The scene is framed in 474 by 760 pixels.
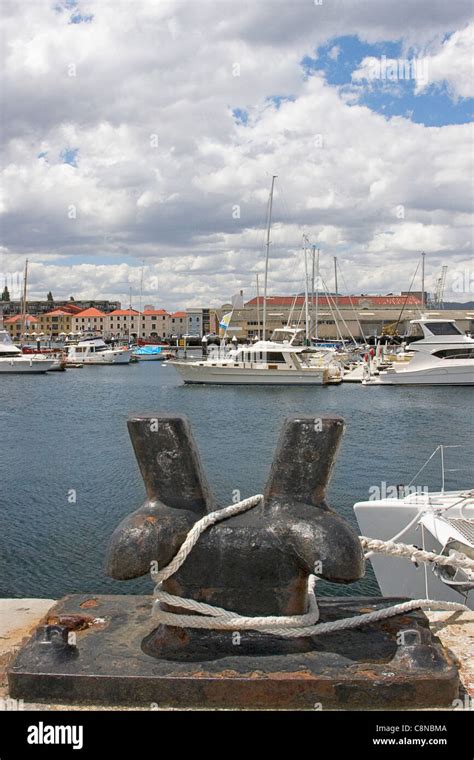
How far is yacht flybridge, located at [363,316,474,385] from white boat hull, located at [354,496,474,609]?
42.9m

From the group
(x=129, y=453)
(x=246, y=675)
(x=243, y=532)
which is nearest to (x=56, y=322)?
(x=129, y=453)

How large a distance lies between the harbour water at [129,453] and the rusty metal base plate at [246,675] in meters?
1.31

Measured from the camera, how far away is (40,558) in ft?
43.2

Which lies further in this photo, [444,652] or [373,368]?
[373,368]

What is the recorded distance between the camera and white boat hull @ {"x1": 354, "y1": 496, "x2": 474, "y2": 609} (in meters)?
9.48

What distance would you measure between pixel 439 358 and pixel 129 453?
3260cm

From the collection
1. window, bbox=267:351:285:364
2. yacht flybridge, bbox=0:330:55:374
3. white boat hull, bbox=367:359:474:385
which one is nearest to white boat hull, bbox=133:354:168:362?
yacht flybridge, bbox=0:330:55:374

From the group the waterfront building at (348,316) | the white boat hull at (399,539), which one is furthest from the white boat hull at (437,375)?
the waterfront building at (348,316)

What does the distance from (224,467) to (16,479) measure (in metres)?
6.19

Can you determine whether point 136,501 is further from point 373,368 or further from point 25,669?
point 373,368

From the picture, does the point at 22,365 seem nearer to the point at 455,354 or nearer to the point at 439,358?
the point at 439,358

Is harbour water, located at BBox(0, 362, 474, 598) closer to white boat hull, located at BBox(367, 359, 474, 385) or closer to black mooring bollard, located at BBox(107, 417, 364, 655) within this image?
black mooring bollard, located at BBox(107, 417, 364, 655)
